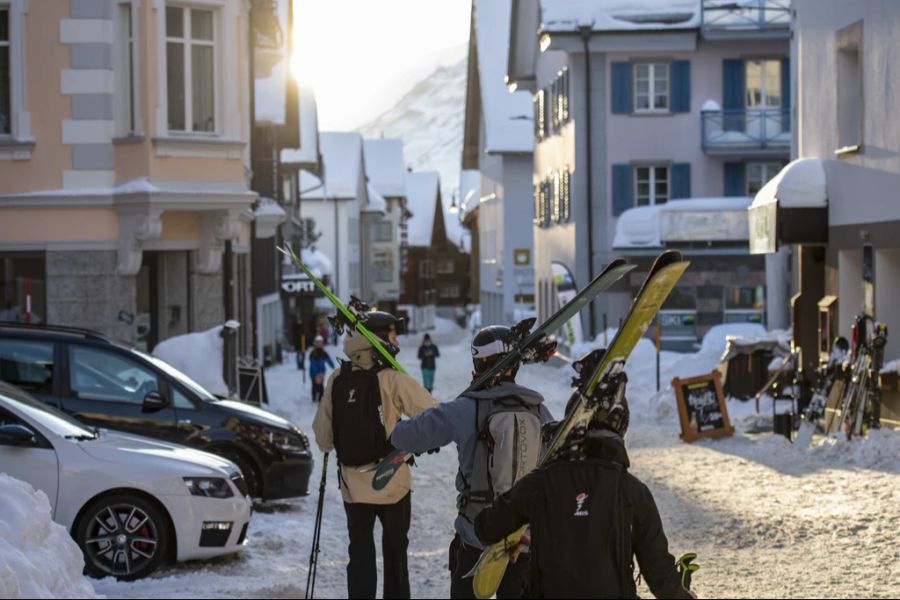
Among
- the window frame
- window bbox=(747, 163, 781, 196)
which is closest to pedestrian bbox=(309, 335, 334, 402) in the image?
the window frame

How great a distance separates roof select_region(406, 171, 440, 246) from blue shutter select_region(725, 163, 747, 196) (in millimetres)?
74914

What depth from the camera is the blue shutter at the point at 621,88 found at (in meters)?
40.7

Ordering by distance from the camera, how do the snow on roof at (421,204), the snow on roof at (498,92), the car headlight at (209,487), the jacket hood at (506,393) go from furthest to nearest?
the snow on roof at (421,204), the snow on roof at (498,92), the car headlight at (209,487), the jacket hood at (506,393)

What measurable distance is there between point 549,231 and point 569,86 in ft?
25.9

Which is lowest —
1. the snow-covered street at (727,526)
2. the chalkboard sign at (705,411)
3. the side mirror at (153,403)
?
the snow-covered street at (727,526)

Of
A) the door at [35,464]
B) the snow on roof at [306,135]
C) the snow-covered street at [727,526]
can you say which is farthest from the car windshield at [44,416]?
the snow on roof at [306,135]

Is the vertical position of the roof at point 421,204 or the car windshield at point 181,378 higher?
the roof at point 421,204

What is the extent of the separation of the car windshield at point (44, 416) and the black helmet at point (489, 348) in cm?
443

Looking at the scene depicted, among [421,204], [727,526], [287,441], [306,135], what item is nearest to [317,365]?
[287,441]

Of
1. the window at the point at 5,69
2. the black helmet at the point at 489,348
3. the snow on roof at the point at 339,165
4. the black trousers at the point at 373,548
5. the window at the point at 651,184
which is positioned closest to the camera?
the black helmet at the point at 489,348

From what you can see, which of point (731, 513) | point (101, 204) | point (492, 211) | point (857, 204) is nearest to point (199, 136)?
point (101, 204)

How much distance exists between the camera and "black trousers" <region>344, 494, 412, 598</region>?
9328 mm

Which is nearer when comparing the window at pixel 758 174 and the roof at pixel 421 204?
the window at pixel 758 174

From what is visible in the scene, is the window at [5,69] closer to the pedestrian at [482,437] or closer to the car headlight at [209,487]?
the car headlight at [209,487]
